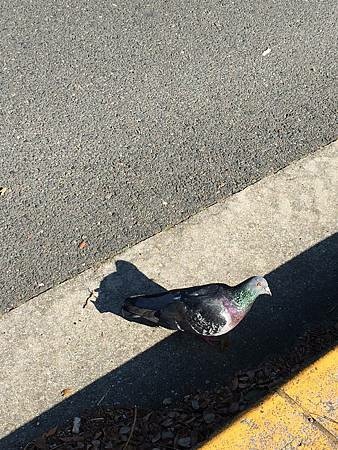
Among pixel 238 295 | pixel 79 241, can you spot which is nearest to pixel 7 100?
pixel 79 241

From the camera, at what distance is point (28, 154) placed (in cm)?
487

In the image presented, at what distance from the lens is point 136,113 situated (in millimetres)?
5188

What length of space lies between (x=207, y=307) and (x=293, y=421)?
0.69 meters

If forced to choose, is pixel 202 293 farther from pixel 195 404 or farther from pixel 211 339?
pixel 195 404

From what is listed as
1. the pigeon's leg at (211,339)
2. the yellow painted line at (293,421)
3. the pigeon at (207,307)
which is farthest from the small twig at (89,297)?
the yellow painted line at (293,421)

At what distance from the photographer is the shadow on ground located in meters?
3.52

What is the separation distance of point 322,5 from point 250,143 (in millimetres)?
2168

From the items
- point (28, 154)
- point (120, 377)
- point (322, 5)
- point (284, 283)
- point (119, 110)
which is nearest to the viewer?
point (120, 377)

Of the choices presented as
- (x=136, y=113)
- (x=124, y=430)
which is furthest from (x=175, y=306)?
(x=136, y=113)

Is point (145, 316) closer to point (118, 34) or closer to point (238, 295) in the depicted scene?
point (238, 295)

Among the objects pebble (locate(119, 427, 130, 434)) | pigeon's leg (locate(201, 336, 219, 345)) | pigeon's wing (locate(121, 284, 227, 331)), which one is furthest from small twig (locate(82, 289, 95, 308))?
pebble (locate(119, 427, 130, 434))

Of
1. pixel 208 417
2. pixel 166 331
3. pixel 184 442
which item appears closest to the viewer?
pixel 184 442

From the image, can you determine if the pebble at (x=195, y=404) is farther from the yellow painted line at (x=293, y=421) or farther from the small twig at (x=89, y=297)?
the small twig at (x=89, y=297)

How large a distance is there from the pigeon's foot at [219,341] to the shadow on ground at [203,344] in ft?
0.13
